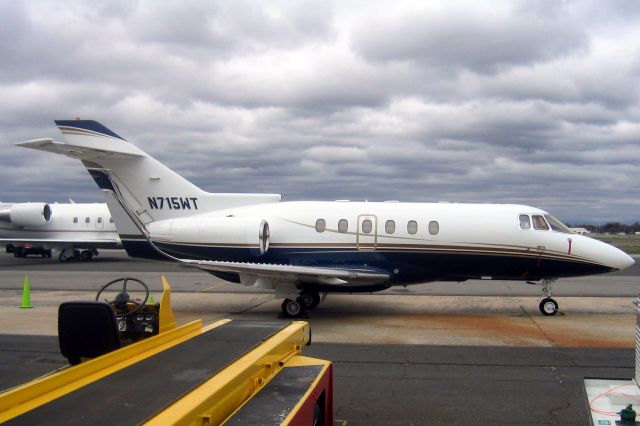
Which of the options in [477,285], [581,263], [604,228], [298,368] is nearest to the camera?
[298,368]

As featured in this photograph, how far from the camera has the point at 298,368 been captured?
5.40 meters

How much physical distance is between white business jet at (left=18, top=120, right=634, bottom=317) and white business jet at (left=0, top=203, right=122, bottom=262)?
60.3 ft

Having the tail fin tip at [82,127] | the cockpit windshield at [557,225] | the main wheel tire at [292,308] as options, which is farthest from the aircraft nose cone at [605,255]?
the tail fin tip at [82,127]

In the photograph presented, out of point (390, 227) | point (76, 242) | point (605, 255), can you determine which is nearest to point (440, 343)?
point (390, 227)

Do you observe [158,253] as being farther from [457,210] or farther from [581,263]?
[581,263]

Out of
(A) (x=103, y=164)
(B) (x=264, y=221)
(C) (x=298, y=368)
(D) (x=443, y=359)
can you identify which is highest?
(A) (x=103, y=164)

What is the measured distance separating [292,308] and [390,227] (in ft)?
9.60

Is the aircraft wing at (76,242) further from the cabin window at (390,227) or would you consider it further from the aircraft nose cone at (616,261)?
the aircraft nose cone at (616,261)

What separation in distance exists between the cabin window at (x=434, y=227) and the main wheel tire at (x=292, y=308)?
342 centimetres

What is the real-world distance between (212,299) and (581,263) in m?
9.56

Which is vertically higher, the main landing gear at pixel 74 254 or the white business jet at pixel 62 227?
the white business jet at pixel 62 227

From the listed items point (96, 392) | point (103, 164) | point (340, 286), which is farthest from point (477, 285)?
point (96, 392)

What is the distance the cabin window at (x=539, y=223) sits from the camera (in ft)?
48.0

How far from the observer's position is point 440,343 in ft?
37.2
